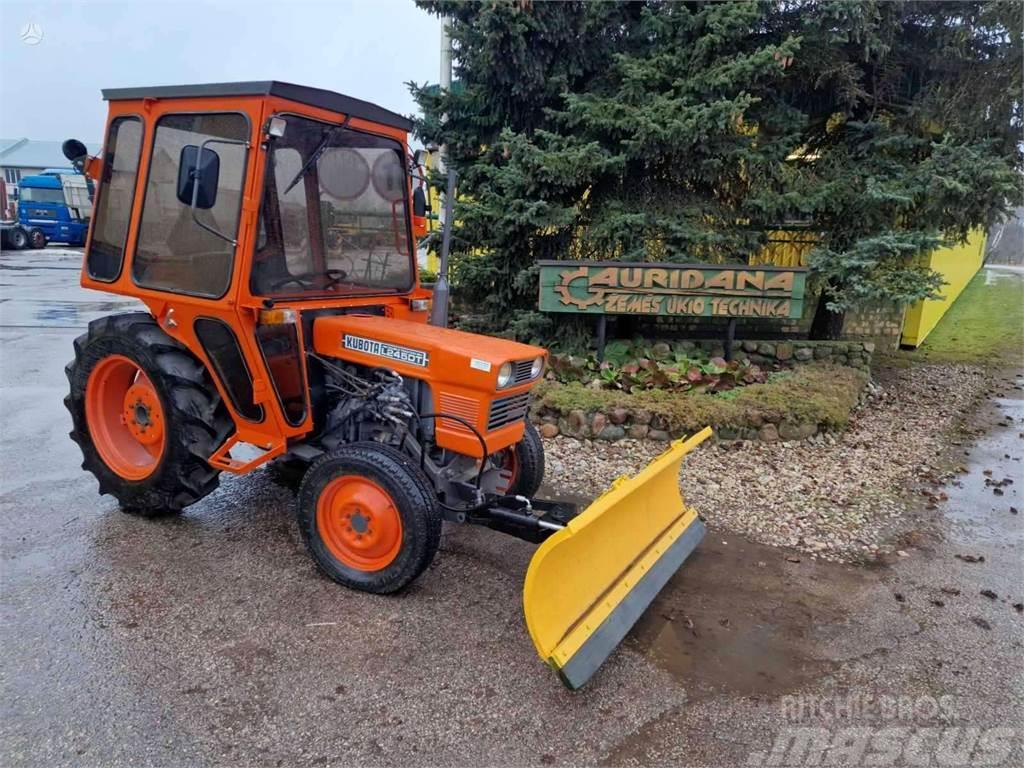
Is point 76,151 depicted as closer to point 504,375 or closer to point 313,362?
Result: point 313,362

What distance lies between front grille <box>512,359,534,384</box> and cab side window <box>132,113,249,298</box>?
1.50 metres

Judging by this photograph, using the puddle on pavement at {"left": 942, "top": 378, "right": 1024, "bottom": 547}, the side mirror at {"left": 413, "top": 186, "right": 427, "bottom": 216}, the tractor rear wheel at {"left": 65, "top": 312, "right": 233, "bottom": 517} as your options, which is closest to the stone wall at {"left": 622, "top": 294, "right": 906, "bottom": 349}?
the puddle on pavement at {"left": 942, "top": 378, "right": 1024, "bottom": 547}

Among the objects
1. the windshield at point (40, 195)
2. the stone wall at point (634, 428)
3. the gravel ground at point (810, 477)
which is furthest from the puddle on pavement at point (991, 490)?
the windshield at point (40, 195)

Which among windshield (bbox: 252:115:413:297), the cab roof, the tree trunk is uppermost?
the cab roof

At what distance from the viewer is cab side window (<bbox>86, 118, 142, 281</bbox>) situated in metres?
3.81

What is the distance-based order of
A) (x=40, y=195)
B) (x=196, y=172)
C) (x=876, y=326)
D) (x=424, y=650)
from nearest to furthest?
(x=424, y=650) < (x=196, y=172) < (x=876, y=326) < (x=40, y=195)

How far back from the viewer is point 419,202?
426cm

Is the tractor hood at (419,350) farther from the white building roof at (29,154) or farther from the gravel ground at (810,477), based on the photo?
the white building roof at (29,154)

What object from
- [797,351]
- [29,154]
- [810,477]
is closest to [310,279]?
[810,477]

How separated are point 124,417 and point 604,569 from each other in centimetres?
304

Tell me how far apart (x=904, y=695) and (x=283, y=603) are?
2781 mm

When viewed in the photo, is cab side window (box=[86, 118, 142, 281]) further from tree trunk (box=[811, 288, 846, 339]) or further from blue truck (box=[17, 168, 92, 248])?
blue truck (box=[17, 168, 92, 248])

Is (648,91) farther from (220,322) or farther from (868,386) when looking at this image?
(220,322)

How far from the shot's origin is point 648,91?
22.8ft
